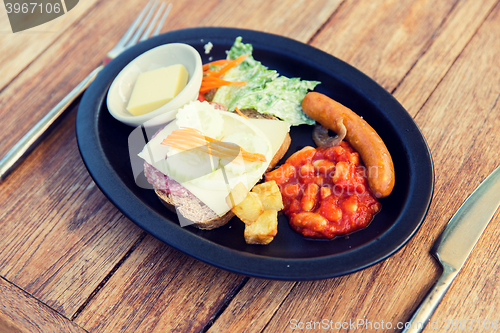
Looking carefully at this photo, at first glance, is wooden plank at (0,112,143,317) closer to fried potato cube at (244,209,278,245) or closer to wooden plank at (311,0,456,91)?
fried potato cube at (244,209,278,245)

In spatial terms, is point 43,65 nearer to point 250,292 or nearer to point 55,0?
point 55,0

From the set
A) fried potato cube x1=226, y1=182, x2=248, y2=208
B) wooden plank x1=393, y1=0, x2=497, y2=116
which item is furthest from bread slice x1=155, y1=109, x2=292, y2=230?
wooden plank x1=393, y1=0, x2=497, y2=116

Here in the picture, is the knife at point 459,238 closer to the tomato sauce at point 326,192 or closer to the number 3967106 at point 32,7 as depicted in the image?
the tomato sauce at point 326,192

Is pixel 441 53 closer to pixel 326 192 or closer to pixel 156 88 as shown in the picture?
pixel 326 192

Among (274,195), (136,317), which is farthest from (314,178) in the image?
(136,317)

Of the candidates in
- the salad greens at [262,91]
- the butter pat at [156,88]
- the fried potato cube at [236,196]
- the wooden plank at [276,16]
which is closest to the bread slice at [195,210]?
the fried potato cube at [236,196]

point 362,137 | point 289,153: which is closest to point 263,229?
point 289,153
